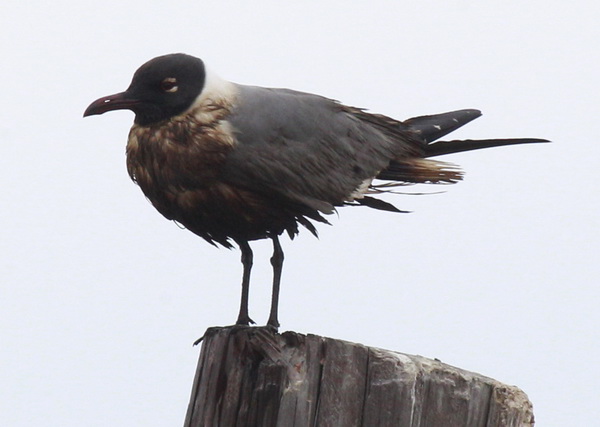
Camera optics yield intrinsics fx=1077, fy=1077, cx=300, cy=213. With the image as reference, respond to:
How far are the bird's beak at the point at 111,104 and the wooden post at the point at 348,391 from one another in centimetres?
202

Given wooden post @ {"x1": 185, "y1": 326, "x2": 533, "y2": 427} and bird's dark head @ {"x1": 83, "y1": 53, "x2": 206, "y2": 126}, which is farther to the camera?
bird's dark head @ {"x1": 83, "y1": 53, "x2": 206, "y2": 126}

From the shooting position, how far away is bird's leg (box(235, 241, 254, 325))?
231 inches

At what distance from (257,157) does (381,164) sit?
46.4 inches

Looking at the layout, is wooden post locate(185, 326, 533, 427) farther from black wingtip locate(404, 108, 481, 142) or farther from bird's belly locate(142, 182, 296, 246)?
black wingtip locate(404, 108, 481, 142)

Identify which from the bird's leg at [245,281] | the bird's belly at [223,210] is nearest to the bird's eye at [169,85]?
the bird's belly at [223,210]

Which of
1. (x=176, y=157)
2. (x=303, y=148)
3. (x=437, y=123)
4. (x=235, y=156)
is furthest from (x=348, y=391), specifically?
(x=437, y=123)

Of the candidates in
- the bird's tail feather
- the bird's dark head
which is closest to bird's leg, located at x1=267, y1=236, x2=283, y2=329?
the bird's dark head

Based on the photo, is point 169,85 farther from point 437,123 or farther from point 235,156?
point 437,123

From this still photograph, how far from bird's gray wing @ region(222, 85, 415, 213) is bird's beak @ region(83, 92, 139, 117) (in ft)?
1.80

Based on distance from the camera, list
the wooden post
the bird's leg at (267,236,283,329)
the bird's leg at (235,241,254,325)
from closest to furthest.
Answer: the wooden post < the bird's leg at (267,236,283,329) < the bird's leg at (235,241,254,325)

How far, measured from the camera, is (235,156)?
5344 mm

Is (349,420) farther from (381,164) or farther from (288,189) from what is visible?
(381,164)

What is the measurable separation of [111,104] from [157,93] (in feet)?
0.80

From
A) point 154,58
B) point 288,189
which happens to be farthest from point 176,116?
point 288,189
